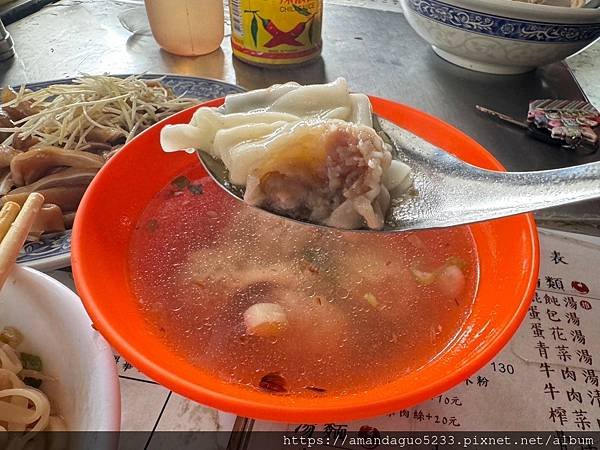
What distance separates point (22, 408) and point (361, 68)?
5.85ft

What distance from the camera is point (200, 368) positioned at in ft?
2.60

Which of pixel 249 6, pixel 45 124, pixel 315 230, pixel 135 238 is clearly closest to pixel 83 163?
pixel 45 124

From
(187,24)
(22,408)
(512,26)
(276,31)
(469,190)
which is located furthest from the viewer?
(187,24)

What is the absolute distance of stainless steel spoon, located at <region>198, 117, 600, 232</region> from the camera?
2.19ft

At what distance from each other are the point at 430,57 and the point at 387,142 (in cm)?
141

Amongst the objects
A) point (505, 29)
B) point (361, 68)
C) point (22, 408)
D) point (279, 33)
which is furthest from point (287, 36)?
point (22, 408)

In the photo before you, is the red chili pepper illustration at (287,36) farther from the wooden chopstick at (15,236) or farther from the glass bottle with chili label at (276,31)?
the wooden chopstick at (15,236)

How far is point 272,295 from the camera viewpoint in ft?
3.15

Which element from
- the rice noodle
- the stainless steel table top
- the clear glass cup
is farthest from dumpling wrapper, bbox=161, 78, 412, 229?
the clear glass cup

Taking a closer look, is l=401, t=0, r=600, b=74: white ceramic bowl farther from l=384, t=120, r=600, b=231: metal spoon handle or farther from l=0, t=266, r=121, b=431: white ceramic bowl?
l=0, t=266, r=121, b=431: white ceramic bowl

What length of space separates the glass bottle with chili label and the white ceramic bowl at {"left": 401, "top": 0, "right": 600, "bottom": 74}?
0.39 metres

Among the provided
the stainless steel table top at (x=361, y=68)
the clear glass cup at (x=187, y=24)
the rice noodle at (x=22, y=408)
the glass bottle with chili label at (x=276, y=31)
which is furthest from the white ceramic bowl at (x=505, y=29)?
the rice noodle at (x=22, y=408)

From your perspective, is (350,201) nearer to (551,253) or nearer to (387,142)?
(387,142)

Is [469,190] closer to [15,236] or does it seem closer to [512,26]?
[15,236]
